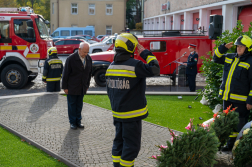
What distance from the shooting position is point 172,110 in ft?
28.3

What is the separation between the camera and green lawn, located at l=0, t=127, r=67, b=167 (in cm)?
489

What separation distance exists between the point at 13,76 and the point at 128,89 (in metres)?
9.77

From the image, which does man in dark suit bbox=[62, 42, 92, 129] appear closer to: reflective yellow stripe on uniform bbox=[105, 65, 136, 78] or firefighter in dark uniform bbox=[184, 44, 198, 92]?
reflective yellow stripe on uniform bbox=[105, 65, 136, 78]

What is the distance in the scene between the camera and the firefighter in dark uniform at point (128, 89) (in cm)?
396

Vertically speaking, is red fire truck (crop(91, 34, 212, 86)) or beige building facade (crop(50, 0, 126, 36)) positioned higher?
beige building facade (crop(50, 0, 126, 36))

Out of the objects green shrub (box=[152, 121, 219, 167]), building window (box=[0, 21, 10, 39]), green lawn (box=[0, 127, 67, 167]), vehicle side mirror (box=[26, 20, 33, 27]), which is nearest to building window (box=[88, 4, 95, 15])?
building window (box=[0, 21, 10, 39])

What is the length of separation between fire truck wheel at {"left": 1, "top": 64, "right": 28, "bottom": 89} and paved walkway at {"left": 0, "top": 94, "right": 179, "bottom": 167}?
129 inches

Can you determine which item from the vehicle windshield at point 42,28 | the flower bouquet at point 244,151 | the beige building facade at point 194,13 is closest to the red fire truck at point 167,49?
the beige building facade at point 194,13

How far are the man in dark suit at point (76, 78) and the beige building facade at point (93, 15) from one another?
44184 mm

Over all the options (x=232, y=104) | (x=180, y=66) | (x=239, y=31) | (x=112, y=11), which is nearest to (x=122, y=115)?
(x=232, y=104)

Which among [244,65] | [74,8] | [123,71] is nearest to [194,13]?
[244,65]

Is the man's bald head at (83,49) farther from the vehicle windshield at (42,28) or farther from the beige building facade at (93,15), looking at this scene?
the beige building facade at (93,15)

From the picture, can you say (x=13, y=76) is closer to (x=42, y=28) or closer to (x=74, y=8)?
(x=42, y=28)

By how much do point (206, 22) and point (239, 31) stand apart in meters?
15.7
